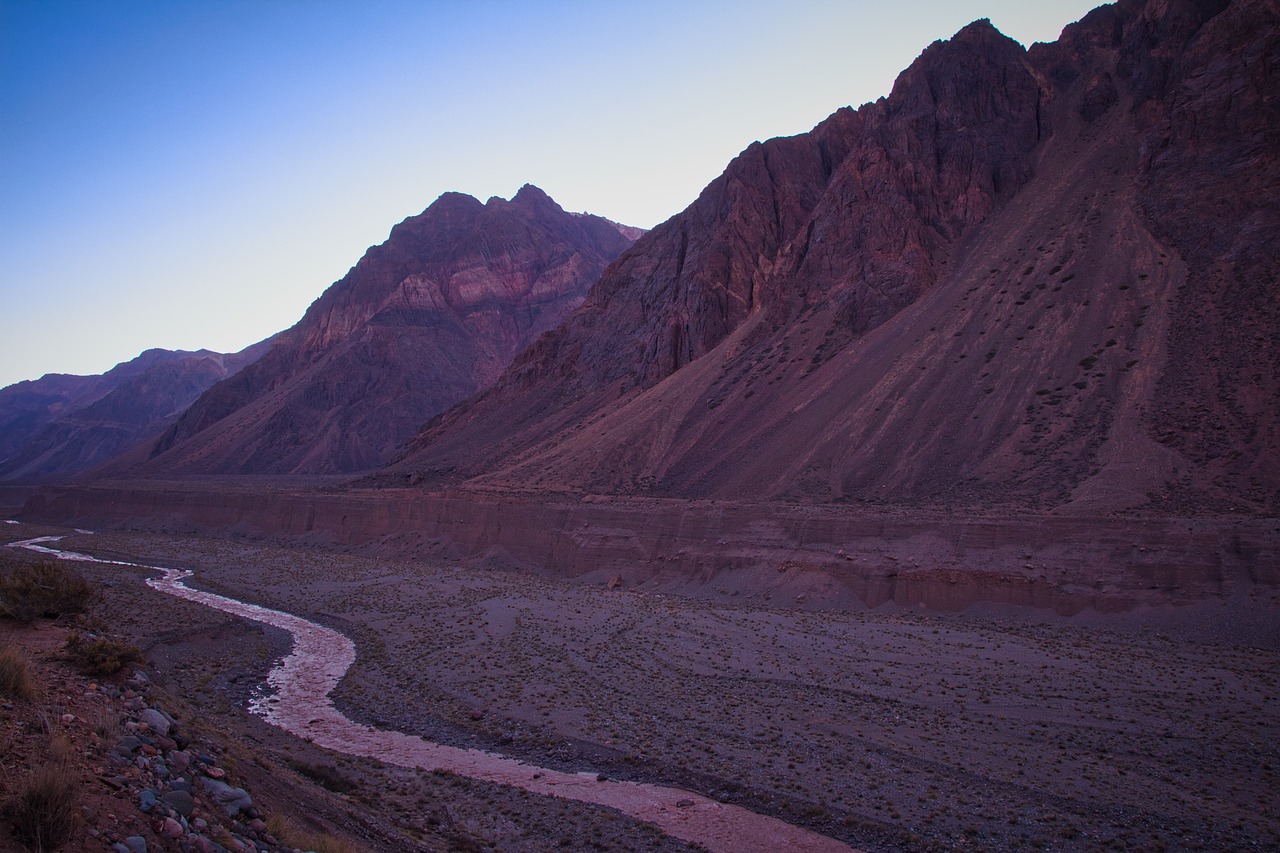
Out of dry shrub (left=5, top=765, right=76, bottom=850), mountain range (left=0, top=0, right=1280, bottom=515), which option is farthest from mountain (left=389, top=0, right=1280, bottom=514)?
dry shrub (left=5, top=765, right=76, bottom=850)

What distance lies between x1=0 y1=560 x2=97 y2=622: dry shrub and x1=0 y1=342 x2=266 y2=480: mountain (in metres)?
126

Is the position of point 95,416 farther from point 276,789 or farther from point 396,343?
point 276,789

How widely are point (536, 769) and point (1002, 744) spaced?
7772 mm

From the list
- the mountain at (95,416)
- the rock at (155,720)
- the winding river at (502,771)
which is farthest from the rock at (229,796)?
the mountain at (95,416)

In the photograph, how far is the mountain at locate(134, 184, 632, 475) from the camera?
9512cm

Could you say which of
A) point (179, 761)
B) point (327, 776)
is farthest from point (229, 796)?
point (327, 776)

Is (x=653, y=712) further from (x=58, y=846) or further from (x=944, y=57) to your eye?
(x=944, y=57)

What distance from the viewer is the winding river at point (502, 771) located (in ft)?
34.3

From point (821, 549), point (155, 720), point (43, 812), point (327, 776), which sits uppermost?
point (43, 812)

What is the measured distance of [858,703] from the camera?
15352 millimetres

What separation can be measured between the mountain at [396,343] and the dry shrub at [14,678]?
85.1 meters

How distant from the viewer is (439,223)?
129000 mm

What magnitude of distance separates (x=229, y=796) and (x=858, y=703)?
11474mm

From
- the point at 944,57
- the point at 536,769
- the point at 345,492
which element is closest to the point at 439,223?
the point at 345,492
